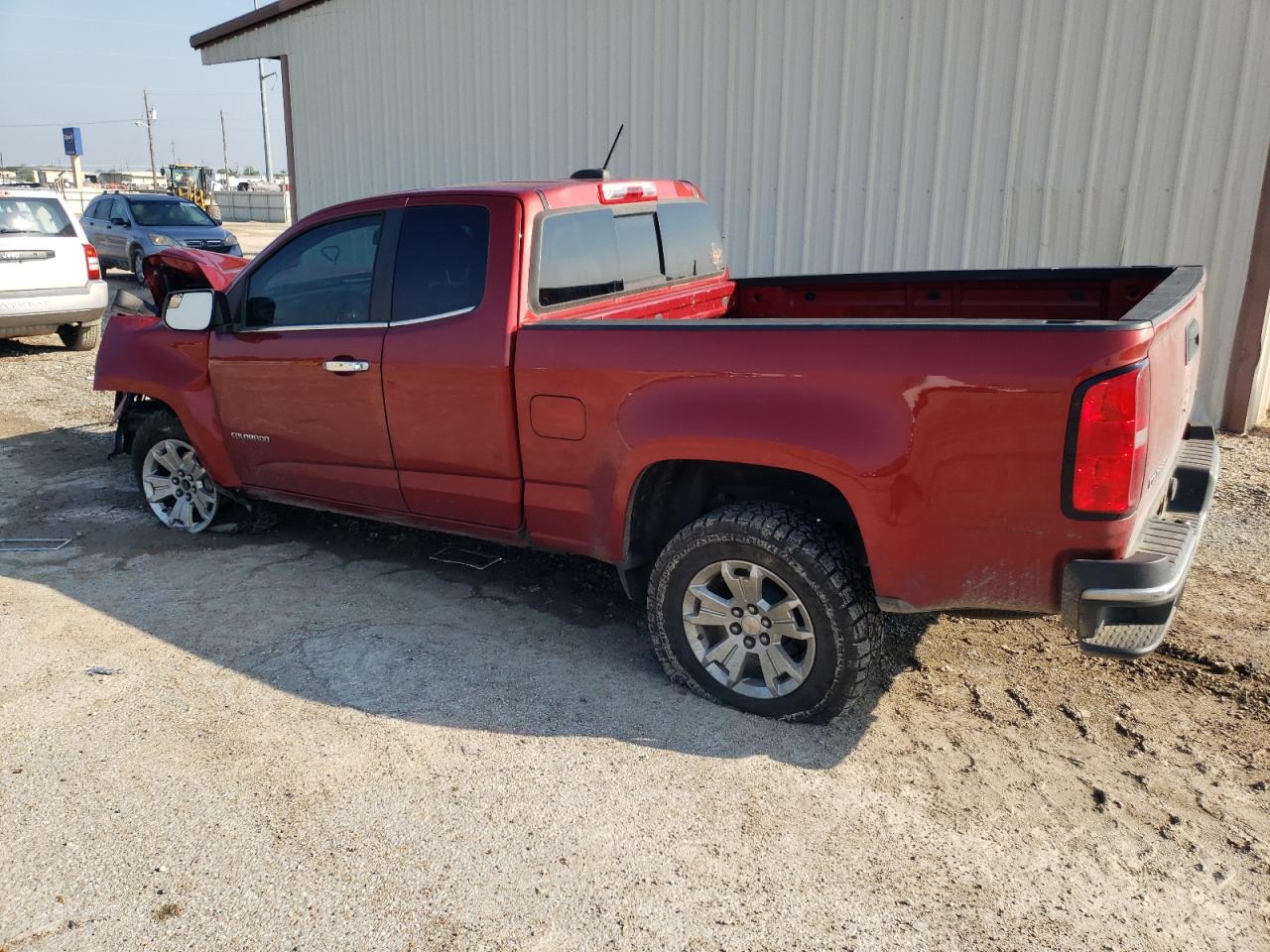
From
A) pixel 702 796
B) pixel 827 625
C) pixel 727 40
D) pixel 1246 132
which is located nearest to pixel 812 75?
pixel 727 40

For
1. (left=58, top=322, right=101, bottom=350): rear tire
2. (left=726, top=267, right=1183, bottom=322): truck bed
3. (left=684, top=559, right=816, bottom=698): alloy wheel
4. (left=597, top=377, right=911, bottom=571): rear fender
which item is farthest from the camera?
(left=58, top=322, right=101, bottom=350): rear tire

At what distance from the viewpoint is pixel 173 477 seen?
540cm

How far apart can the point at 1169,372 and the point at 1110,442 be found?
0.54 meters

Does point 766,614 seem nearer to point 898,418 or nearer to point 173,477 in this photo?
point 898,418

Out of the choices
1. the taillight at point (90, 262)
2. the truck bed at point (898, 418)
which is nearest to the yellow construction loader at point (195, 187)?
the taillight at point (90, 262)

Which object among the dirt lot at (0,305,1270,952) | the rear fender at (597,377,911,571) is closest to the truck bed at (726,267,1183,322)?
the rear fender at (597,377,911,571)

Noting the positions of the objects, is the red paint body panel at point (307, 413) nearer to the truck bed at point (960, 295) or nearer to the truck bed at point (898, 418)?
the truck bed at point (898, 418)

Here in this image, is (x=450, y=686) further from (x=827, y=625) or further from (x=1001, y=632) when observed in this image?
(x=1001, y=632)

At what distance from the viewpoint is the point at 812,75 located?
8211mm

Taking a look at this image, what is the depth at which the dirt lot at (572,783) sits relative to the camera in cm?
248

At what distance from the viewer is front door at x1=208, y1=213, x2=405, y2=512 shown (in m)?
4.21

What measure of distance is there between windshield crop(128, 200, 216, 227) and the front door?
49.9ft

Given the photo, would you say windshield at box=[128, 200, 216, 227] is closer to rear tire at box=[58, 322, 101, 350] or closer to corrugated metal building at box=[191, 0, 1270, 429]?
rear tire at box=[58, 322, 101, 350]

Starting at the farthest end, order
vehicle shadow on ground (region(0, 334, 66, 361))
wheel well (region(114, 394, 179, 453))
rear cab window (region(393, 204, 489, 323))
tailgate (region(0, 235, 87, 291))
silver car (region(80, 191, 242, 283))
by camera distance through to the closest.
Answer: silver car (region(80, 191, 242, 283)), vehicle shadow on ground (region(0, 334, 66, 361)), tailgate (region(0, 235, 87, 291)), wheel well (region(114, 394, 179, 453)), rear cab window (region(393, 204, 489, 323))
